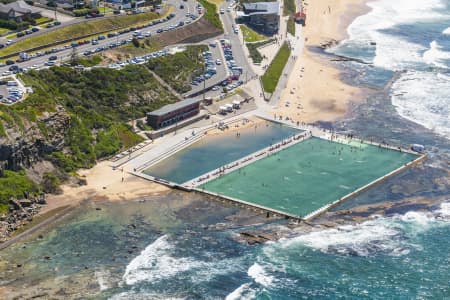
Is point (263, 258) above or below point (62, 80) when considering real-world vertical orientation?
below

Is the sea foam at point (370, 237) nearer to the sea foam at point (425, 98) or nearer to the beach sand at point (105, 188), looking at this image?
the beach sand at point (105, 188)

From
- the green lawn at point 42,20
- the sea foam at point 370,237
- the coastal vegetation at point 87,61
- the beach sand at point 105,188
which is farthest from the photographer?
the green lawn at point 42,20

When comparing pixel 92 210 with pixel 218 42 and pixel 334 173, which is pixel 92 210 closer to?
pixel 334 173

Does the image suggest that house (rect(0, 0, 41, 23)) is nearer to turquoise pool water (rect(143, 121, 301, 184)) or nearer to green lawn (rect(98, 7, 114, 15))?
green lawn (rect(98, 7, 114, 15))

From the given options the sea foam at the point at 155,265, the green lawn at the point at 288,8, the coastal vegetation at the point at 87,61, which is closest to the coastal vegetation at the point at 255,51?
the green lawn at the point at 288,8

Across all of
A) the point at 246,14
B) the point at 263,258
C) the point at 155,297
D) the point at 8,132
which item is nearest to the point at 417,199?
the point at 263,258
